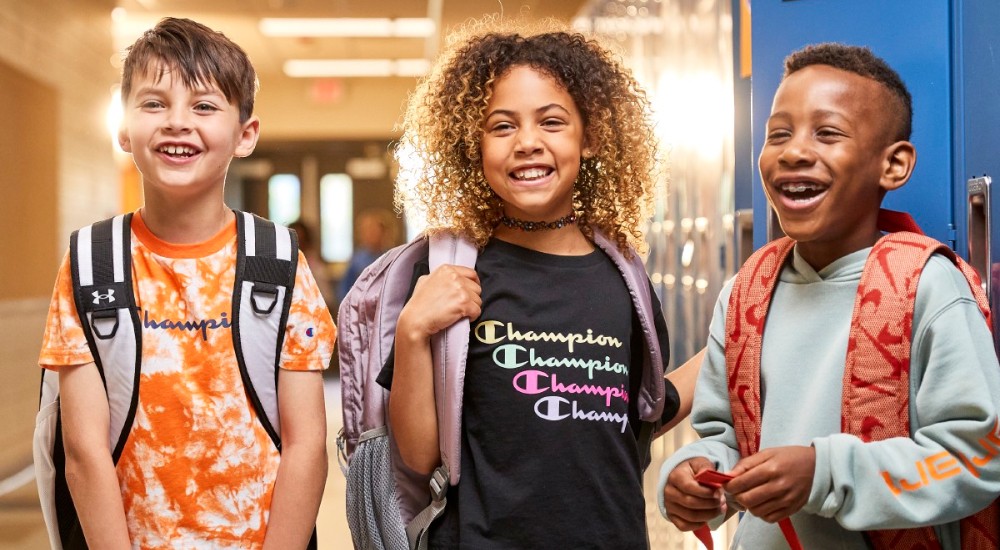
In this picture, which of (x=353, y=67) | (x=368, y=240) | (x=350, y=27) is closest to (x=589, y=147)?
(x=350, y=27)

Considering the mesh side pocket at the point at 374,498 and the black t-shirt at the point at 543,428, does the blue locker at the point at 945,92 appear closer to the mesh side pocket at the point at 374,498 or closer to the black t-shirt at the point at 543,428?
the black t-shirt at the point at 543,428

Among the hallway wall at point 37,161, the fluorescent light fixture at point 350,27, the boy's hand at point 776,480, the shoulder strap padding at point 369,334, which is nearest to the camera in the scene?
the boy's hand at point 776,480

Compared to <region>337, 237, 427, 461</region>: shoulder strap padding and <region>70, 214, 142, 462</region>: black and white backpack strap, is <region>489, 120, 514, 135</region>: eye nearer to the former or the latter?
<region>337, 237, 427, 461</region>: shoulder strap padding

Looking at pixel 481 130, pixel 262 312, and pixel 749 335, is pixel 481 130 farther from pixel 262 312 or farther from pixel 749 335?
pixel 749 335

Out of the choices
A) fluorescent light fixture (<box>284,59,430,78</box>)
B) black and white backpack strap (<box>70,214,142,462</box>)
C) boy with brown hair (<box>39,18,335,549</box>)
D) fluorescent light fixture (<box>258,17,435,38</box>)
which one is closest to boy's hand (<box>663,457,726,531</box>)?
boy with brown hair (<box>39,18,335,549</box>)

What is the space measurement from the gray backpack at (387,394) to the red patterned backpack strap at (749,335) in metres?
0.26

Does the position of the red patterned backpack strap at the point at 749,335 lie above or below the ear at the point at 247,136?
below

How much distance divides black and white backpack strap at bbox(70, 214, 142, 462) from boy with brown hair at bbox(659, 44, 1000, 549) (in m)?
0.79

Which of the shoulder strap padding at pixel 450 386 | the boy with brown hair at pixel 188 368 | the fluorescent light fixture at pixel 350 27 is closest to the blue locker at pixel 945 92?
the shoulder strap padding at pixel 450 386

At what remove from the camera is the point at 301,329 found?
150cm

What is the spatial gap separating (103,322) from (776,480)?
3.18 ft

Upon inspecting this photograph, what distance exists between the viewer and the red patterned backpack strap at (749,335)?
1333mm

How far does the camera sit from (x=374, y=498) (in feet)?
5.26

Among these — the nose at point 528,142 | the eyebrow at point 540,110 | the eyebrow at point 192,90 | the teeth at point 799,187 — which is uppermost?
the eyebrow at point 192,90
